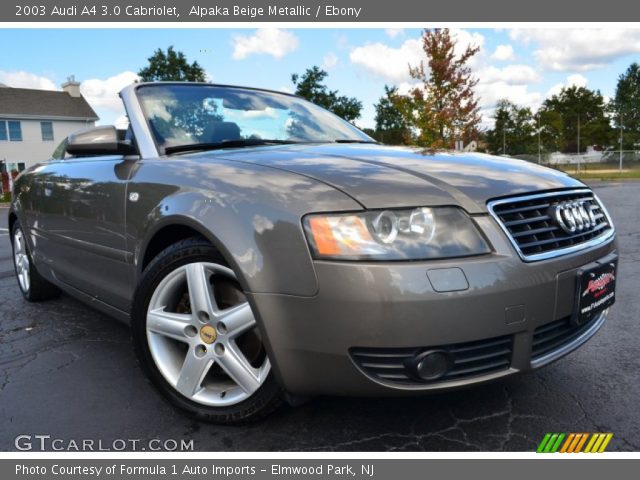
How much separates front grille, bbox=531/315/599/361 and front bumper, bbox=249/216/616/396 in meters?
0.01

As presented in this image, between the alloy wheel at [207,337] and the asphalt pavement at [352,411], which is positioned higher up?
the alloy wheel at [207,337]

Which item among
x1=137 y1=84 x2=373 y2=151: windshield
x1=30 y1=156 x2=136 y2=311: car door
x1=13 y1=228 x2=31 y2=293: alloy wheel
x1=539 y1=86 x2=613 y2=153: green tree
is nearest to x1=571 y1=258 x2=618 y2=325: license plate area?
x1=137 y1=84 x2=373 y2=151: windshield

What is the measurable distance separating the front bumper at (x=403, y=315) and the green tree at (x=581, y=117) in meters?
76.0

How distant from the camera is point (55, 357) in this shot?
10.3 ft

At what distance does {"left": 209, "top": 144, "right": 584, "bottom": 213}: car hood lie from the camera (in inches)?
75.4

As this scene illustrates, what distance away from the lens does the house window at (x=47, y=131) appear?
3628 cm

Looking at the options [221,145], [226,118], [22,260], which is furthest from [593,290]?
[22,260]

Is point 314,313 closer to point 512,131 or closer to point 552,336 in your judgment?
point 552,336

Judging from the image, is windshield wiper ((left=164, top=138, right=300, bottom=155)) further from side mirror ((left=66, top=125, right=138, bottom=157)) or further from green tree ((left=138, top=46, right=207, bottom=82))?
green tree ((left=138, top=46, right=207, bottom=82))

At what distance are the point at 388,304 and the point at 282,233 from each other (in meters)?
0.43

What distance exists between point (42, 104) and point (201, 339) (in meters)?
40.5

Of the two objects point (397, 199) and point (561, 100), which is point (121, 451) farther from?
point (561, 100)

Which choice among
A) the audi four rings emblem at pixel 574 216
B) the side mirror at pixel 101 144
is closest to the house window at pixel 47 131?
the side mirror at pixel 101 144

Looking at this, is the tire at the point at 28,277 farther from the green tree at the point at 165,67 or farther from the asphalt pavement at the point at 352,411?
the green tree at the point at 165,67
